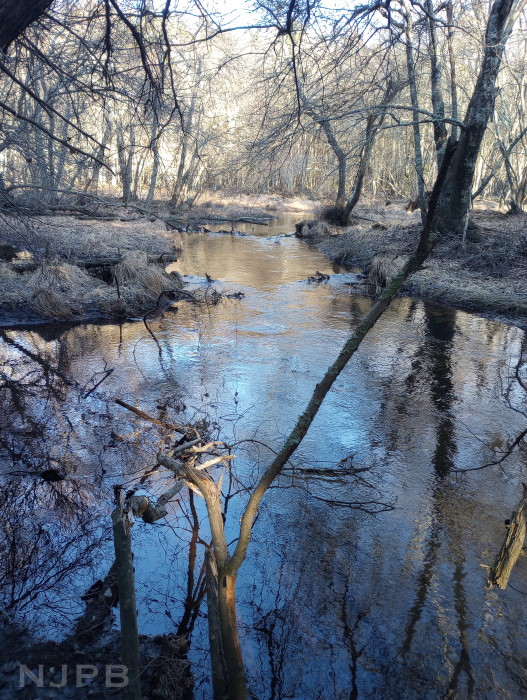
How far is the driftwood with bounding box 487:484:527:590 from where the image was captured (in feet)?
14.0

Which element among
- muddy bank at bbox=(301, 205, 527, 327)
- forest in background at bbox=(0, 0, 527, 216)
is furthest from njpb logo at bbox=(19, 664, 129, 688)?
muddy bank at bbox=(301, 205, 527, 327)

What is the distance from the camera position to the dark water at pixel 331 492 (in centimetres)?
361

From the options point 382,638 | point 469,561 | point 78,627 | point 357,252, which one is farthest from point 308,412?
point 357,252

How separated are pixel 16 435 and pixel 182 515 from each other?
2.66 metres

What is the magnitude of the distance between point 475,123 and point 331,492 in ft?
44.4

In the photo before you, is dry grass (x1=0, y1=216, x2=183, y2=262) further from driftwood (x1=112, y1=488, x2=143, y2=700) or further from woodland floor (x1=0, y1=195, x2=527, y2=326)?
driftwood (x1=112, y1=488, x2=143, y2=700)

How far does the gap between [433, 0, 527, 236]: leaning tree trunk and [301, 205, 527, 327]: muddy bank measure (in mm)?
845

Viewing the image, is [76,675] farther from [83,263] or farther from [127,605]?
[83,263]

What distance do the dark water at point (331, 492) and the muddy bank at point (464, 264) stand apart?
178 cm

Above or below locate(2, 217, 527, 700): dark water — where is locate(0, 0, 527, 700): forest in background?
above

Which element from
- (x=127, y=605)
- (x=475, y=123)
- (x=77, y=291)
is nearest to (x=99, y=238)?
(x=77, y=291)

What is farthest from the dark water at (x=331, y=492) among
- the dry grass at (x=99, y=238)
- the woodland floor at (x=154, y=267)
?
the dry grass at (x=99, y=238)

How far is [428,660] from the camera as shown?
140 inches

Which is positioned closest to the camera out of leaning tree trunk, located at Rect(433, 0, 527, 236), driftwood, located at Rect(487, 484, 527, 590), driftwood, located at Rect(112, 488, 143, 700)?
driftwood, located at Rect(112, 488, 143, 700)
